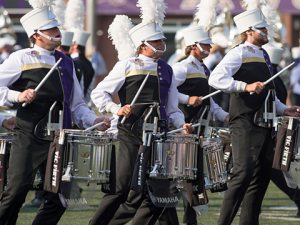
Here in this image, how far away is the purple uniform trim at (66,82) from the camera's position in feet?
16.8

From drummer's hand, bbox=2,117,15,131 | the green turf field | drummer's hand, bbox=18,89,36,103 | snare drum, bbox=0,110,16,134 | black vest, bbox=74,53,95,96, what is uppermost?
black vest, bbox=74,53,95,96

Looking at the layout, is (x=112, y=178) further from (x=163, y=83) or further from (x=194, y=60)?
(x=194, y=60)

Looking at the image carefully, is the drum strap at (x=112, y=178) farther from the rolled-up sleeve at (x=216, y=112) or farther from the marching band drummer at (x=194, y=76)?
the rolled-up sleeve at (x=216, y=112)

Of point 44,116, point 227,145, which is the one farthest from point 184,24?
point 44,116

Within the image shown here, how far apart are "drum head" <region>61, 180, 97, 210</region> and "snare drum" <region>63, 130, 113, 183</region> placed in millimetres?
146

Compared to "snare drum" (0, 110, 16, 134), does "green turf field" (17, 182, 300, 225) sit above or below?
below

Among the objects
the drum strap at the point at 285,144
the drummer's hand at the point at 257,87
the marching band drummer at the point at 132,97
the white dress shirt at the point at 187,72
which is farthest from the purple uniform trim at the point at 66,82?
the drum strap at the point at 285,144

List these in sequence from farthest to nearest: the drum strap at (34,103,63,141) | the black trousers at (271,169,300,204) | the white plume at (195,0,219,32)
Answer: the black trousers at (271,169,300,204) < the white plume at (195,0,219,32) < the drum strap at (34,103,63,141)

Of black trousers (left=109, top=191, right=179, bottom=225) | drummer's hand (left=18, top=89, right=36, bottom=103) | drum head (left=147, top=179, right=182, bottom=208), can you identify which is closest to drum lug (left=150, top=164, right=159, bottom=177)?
drum head (left=147, top=179, right=182, bottom=208)

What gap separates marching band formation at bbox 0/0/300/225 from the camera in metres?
4.82

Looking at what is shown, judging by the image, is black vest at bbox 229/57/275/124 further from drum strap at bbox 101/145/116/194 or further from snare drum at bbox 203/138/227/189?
drum strap at bbox 101/145/116/194

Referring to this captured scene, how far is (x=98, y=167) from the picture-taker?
4695 mm

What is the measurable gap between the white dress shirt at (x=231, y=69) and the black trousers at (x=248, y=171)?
1.42 feet

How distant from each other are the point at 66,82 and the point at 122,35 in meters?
2.03
